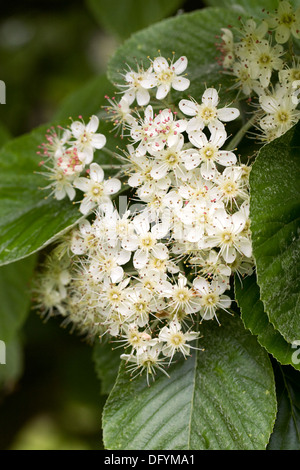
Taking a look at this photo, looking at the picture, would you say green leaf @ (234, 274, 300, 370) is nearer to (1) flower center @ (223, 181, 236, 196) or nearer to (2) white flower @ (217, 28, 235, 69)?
(1) flower center @ (223, 181, 236, 196)

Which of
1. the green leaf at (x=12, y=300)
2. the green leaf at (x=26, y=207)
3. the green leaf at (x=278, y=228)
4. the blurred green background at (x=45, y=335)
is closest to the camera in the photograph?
the green leaf at (x=278, y=228)

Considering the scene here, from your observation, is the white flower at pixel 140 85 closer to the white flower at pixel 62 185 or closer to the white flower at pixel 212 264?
the white flower at pixel 62 185

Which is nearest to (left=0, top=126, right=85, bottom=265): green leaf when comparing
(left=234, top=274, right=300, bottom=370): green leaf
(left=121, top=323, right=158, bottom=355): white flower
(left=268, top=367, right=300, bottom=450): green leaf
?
(left=121, top=323, right=158, bottom=355): white flower

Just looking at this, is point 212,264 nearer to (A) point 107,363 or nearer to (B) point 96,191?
(B) point 96,191

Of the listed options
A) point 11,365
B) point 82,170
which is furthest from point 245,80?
point 11,365

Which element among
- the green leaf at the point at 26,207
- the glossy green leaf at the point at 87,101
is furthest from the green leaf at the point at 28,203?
the glossy green leaf at the point at 87,101

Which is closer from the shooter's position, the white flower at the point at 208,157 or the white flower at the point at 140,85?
the white flower at the point at 208,157

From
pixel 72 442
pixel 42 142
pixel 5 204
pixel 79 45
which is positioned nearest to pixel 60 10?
pixel 79 45
